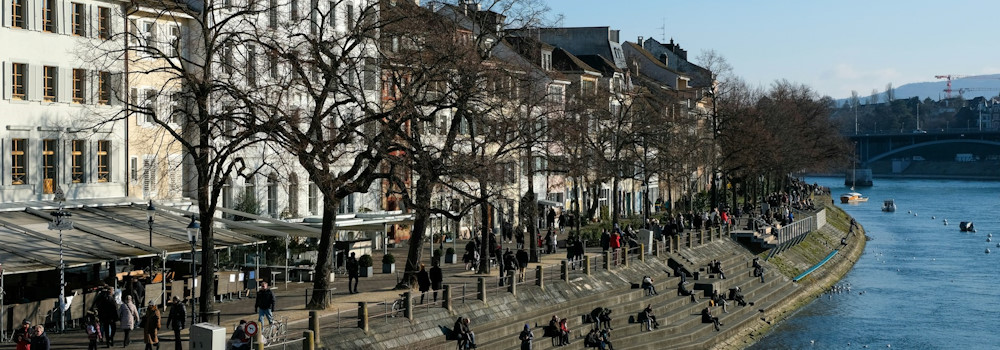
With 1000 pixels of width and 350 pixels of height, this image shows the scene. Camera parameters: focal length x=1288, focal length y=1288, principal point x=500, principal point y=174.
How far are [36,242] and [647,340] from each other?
22240mm

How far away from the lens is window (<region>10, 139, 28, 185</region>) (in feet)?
140

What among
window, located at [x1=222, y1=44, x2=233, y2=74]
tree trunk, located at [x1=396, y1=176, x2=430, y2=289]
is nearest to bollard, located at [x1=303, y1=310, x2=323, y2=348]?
window, located at [x1=222, y1=44, x2=233, y2=74]

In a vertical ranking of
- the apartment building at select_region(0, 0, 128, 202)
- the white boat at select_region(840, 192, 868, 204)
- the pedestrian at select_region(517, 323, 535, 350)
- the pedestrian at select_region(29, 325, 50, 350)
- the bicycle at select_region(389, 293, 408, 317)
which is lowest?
the pedestrian at select_region(517, 323, 535, 350)

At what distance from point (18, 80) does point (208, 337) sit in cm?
1827

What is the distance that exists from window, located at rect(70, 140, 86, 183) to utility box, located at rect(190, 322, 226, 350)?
17897 mm

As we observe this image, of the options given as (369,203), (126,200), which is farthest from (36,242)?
(369,203)

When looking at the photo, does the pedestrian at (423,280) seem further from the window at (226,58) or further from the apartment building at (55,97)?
the apartment building at (55,97)

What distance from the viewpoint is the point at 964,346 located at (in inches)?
2272

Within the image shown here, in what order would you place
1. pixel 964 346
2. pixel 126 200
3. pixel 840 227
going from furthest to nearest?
pixel 840 227
pixel 964 346
pixel 126 200

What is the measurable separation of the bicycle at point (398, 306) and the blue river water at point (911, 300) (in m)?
22.8

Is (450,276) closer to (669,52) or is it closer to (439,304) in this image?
(439,304)

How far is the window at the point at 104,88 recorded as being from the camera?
44.8 metres

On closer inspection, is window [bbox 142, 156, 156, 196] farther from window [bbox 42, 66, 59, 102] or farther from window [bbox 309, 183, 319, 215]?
window [bbox 309, 183, 319, 215]

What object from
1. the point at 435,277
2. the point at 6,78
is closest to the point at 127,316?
the point at 435,277
